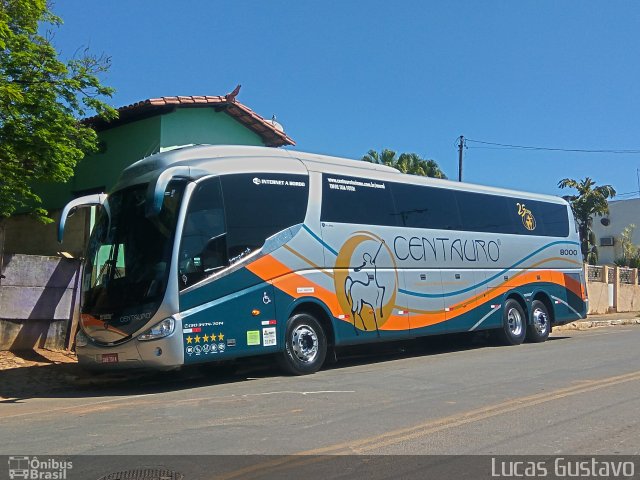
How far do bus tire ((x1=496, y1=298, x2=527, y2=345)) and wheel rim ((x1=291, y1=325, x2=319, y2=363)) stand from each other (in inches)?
248

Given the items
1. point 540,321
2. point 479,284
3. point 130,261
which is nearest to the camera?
point 130,261

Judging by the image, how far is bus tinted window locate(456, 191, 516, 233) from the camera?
15.0 meters

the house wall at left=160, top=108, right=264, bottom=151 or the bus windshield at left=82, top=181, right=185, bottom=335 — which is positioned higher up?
the house wall at left=160, top=108, right=264, bottom=151

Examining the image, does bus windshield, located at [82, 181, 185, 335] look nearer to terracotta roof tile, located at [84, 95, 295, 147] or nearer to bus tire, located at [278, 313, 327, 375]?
bus tire, located at [278, 313, 327, 375]

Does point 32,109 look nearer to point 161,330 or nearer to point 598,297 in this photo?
point 161,330

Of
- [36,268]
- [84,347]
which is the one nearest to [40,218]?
[36,268]

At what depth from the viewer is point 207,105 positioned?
18.3 meters

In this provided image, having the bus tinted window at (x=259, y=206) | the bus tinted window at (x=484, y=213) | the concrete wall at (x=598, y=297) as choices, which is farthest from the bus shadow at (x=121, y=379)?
the concrete wall at (x=598, y=297)

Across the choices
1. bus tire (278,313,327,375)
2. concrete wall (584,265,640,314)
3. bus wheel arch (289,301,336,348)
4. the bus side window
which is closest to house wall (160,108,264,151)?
the bus side window

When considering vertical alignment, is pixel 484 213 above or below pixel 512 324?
above

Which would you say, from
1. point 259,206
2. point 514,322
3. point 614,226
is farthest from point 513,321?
point 614,226

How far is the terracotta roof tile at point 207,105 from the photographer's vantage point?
677 inches

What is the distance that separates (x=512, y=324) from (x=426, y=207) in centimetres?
437

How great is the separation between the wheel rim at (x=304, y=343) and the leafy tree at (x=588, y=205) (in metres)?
34.7
